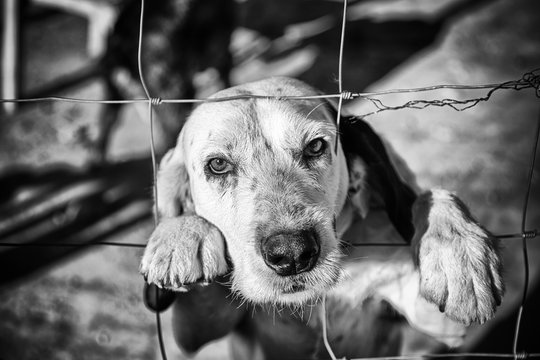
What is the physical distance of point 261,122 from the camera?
2.15 meters

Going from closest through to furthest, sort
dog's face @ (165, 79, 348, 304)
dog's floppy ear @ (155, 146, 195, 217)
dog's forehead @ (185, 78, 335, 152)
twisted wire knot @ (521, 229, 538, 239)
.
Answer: dog's face @ (165, 79, 348, 304), twisted wire knot @ (521, 229, 538, 239), dog's forehead @ (185, 78, 335, 152), dog's floppy ear @ (155, 146, 195, 217)

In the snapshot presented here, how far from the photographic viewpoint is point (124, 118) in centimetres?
604

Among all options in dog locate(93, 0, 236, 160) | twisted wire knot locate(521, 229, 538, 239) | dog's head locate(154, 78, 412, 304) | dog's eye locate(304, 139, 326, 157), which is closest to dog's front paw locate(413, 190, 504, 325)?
twisted wire knot locate(521, 229, 538, 239)

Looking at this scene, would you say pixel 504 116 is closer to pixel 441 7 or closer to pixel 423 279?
pixel 441 7

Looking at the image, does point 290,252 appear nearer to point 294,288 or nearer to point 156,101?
point 294,288

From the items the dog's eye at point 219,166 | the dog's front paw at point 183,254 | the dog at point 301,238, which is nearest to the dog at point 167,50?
the dog at point 301,238

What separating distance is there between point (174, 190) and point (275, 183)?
612mm

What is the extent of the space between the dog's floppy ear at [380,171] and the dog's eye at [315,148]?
15cm

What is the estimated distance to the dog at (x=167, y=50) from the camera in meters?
4.67

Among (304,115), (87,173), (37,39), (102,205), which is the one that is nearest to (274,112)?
(304,115)

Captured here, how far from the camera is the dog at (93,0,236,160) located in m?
4.67

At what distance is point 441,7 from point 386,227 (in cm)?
599

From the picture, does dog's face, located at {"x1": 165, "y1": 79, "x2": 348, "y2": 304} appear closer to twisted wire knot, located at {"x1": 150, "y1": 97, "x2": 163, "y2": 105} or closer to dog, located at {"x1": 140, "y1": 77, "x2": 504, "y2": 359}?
dog, located at {"x1": 140, "y1": 77, "x2": 504, "y2": 359}

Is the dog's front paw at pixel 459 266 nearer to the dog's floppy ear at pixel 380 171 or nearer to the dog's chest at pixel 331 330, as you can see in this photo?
the dog's floppy ear at pixel 380 171
